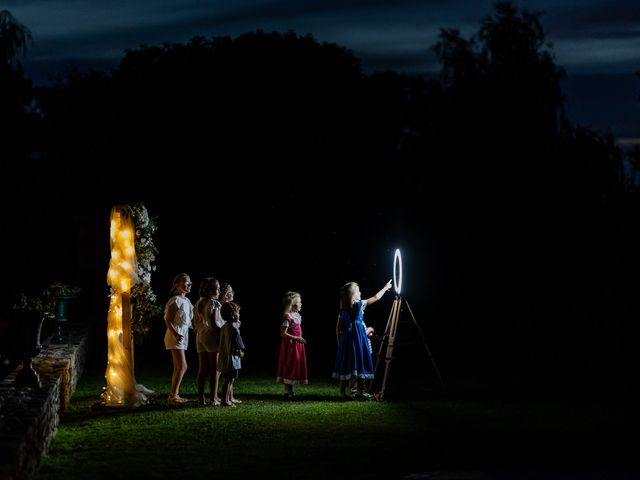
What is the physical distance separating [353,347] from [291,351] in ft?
3.27

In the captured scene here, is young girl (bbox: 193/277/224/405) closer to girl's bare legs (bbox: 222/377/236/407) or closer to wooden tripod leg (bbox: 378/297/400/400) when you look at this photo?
girl's bare legs (bbox: 222/377/236/407)

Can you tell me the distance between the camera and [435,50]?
109 feet

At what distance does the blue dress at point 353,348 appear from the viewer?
48.8 feet

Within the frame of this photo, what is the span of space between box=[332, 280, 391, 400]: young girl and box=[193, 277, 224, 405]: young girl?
65.0 inches

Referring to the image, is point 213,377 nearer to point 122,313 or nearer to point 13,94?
point 122,313

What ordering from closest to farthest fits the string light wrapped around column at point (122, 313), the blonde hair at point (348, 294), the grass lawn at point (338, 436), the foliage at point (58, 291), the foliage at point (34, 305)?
the grass lawn at point (338, 436)
the string light wrapped around column at point (122, 313)
the blonde hair at point (348, 294)
the foliage at point (34, 305)
the foliage at point (58, 291)

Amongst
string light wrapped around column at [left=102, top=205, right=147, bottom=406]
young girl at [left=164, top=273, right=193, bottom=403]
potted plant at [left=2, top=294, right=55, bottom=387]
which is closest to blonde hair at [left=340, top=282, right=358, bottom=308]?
young girl at [left=164, top=273, right=193, bottom=403]

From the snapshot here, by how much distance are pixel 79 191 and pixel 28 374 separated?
1858 cm

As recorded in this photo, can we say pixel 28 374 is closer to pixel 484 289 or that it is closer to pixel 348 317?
pixel 348 317

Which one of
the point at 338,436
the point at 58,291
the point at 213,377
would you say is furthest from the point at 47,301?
the point at 338,436

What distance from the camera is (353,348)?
14906 millimetres

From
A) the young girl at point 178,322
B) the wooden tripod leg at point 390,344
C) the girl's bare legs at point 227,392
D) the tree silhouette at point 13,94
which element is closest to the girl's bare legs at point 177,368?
the young girl at point 178,322

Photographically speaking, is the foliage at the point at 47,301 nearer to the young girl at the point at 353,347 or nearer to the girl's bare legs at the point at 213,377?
the girl's bare legs at the point at 213,377

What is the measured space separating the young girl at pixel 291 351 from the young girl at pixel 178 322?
142 centimetres
